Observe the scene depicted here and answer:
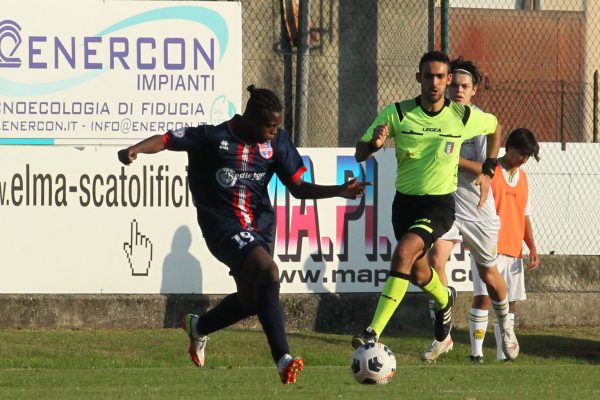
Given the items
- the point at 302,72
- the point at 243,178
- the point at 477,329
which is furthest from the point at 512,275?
the point at 243,178

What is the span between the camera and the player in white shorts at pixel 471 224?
39.9 ft

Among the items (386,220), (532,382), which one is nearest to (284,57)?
(386,220)

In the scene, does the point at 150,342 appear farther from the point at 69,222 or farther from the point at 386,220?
the point at 386,220

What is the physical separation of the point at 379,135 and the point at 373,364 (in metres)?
1.77

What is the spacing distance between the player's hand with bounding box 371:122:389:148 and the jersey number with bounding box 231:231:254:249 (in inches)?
50.4

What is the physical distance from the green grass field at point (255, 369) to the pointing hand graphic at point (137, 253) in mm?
636

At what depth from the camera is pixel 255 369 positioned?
1134cm

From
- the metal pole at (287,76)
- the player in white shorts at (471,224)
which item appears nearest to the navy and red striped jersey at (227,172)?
the player in white shorts at (471,224)

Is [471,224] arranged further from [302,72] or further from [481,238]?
[302,72]

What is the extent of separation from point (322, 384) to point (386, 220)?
16.3 ft

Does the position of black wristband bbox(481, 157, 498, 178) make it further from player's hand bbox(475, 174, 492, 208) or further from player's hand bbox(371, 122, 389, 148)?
player's hand bbox(371, 122, 389, 148)

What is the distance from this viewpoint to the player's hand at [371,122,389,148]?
1012 cm

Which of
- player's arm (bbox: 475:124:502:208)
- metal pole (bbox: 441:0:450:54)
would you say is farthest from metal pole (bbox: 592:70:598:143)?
player's arm (bbox: 475:124:502:208)

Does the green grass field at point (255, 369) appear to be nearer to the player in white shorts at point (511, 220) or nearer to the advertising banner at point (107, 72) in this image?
the player in white shorts at point (511, 220)
